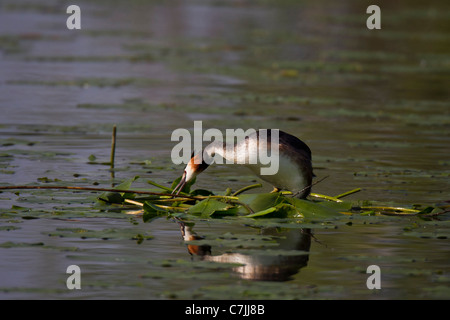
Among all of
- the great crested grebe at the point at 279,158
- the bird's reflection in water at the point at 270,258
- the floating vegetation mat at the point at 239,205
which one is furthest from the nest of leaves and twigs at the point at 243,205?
the bird's reflection in water at the point at 270,258

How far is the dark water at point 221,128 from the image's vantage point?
6367 millimetres

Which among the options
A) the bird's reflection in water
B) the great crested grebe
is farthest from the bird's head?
A: the bird's reflection in water

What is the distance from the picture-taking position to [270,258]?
6809 millimetres

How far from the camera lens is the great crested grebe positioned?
7.95 meters

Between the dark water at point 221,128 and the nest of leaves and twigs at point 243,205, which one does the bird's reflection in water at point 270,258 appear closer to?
the dark water at point 221,128

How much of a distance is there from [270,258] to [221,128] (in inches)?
258

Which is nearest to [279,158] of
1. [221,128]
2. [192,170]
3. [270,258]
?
[192,170]

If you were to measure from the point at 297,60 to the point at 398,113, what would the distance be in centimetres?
722

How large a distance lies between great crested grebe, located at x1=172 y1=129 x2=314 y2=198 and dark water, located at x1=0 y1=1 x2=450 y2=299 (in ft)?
1.68

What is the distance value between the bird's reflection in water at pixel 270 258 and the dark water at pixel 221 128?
0.02m

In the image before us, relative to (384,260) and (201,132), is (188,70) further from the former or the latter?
(384,260)

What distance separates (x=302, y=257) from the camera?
6.88 metres

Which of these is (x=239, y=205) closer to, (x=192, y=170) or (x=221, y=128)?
(x=192, y=170)

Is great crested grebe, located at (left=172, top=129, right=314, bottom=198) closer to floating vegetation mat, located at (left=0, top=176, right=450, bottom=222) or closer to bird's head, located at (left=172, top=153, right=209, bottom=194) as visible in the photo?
bird's head, located at (left=172, top=153, right=209, bottom=194)
